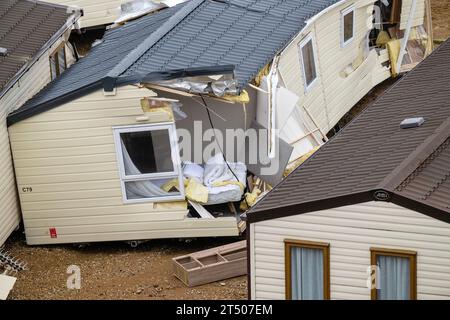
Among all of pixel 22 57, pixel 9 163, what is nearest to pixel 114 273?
pixel 9 163

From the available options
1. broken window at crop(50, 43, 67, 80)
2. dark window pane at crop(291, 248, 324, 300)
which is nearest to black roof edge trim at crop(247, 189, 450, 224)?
dark window pane at crop(291, 248, 324, 300)

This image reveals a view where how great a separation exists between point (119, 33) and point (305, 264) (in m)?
9.27

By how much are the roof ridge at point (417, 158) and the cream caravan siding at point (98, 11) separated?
1223 cm

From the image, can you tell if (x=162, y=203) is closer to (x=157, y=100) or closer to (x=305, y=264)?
(x=157, y=100)

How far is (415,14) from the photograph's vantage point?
2623 cm

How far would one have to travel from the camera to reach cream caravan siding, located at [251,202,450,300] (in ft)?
45.5

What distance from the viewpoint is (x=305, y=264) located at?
48.2 feet

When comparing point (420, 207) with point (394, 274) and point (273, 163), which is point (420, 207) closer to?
point (394, 274)

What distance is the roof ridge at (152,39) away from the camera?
18617 millimetres

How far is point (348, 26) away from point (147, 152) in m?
7.16

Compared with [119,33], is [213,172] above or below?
below

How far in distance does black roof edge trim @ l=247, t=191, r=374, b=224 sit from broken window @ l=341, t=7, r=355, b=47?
31.8 ft

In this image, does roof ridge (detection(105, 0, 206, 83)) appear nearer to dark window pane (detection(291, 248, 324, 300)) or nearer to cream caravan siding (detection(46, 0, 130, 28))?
cream caravan siding (detection(46, 0, 130, 28))

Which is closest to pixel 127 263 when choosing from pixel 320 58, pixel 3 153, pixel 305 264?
pixel 3 153
